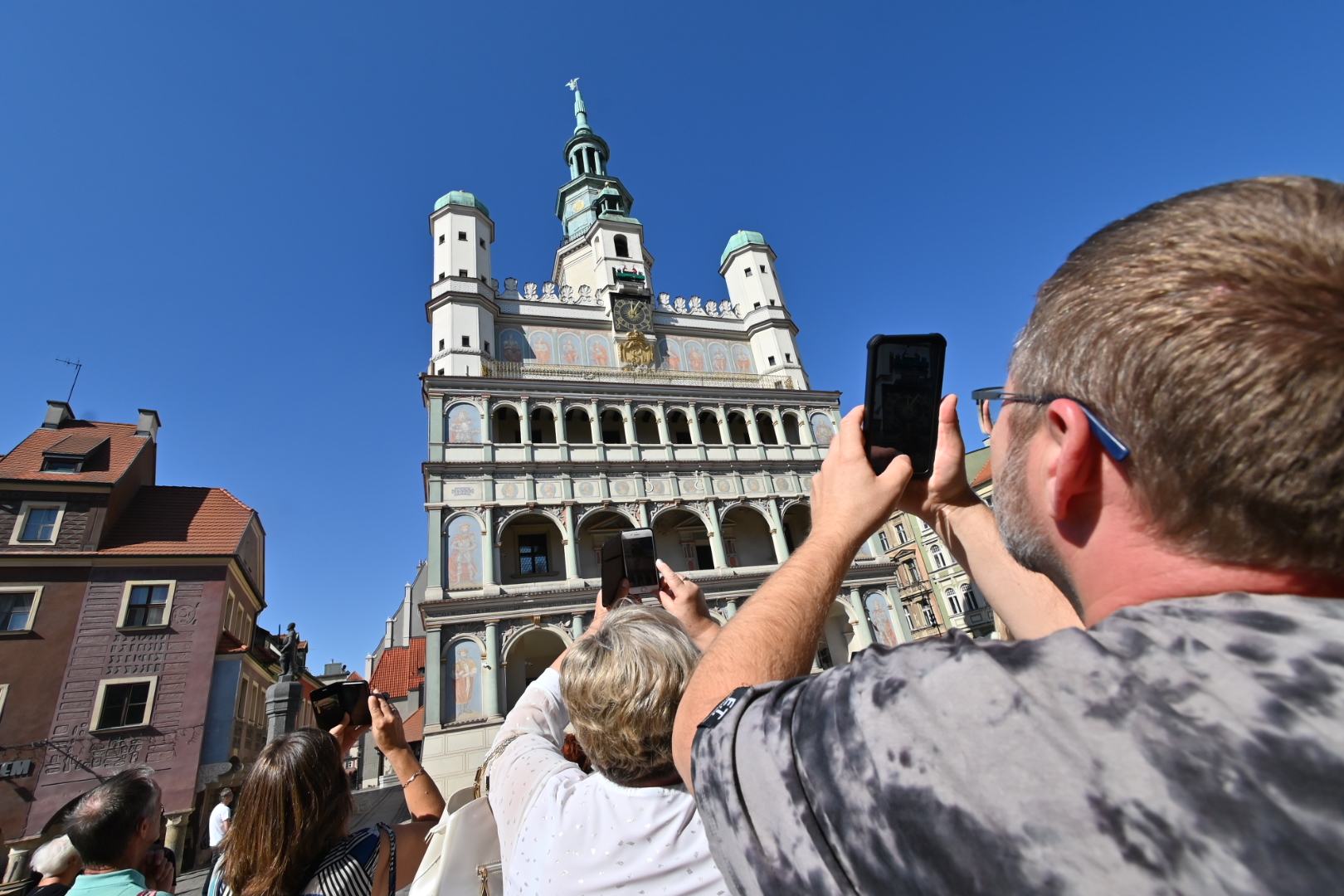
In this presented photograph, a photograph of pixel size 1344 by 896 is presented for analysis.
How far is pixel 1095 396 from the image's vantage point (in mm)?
913

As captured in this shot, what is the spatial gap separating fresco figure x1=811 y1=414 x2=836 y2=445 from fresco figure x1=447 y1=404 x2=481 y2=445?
12610 millimetres

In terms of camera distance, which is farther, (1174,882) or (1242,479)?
(1242,479)

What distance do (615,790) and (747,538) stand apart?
71.8 ft

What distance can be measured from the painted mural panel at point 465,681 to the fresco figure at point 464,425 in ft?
20.6

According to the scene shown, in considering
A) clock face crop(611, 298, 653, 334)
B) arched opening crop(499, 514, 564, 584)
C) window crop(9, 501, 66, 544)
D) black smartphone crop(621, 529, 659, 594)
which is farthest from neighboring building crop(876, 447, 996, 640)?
window crop(9, 501, 66, 544)

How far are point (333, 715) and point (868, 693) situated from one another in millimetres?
3739

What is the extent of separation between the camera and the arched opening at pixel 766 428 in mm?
25000

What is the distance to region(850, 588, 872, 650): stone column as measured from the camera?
21031 mm

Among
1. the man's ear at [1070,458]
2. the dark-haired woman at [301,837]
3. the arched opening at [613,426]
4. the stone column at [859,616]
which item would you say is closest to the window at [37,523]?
the arched opening at [613,426]

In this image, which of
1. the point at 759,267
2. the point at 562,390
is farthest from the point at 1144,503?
the point at 759,267

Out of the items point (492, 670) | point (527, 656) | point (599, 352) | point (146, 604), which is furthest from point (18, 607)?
point (599, 352)

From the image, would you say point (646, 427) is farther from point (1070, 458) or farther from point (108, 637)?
point (1070, 458)

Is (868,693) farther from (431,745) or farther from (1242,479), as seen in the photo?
(431,745)

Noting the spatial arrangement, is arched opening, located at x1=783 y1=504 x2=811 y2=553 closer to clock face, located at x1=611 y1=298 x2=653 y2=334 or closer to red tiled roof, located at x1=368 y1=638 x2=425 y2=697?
clock face, located at x1=611 y1=298 x2=653 y2=334
